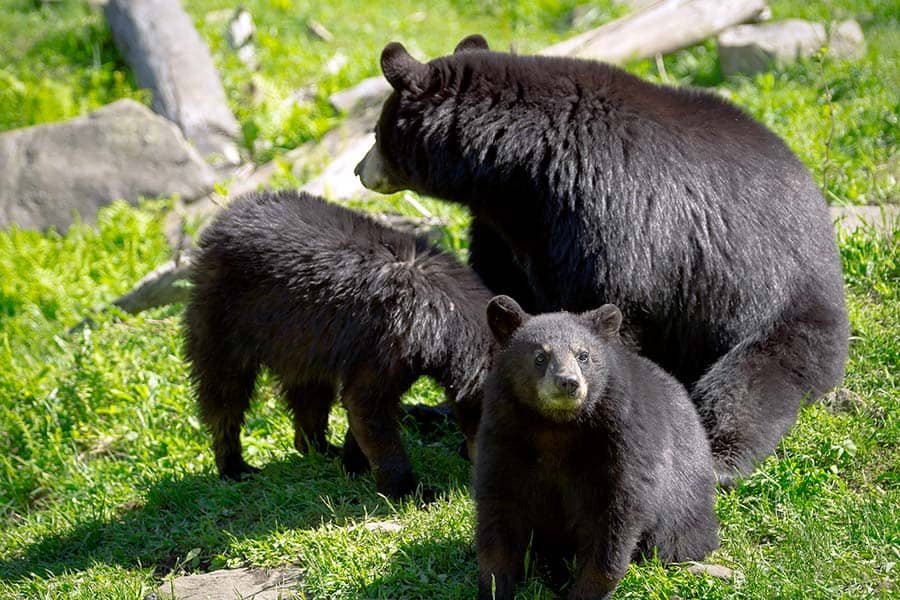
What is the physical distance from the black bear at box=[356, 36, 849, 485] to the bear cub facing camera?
3.71 ft

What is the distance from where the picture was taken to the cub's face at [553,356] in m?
4.47

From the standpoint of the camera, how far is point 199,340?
6676 millimetres

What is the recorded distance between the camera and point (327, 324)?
20.0 feet

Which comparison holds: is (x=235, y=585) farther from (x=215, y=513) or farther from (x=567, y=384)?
(x=567, y=384)

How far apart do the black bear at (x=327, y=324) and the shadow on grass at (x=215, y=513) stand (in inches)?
7.1

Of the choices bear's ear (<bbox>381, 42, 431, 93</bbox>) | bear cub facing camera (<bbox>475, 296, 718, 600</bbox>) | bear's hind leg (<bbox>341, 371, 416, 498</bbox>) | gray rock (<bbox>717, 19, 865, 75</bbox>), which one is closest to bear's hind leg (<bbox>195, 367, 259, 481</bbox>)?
bear's hind leg (<bbox>341, 371, 416, 498</bbox>)

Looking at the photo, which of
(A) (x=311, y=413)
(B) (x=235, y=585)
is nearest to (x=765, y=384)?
(A) (x=311, y=413)

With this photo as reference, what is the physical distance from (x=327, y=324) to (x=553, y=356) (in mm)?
1904

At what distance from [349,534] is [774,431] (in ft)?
7.72

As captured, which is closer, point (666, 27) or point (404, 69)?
point (404, 69)

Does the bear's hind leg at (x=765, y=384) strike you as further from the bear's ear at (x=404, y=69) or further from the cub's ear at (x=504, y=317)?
the bear's ear at (x=404, y=69)

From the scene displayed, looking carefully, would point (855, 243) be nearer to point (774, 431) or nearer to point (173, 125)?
point (774, 431)

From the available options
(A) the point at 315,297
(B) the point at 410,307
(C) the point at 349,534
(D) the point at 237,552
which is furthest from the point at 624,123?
(D) the point at 237,552

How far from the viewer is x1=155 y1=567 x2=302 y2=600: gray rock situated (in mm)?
5258
